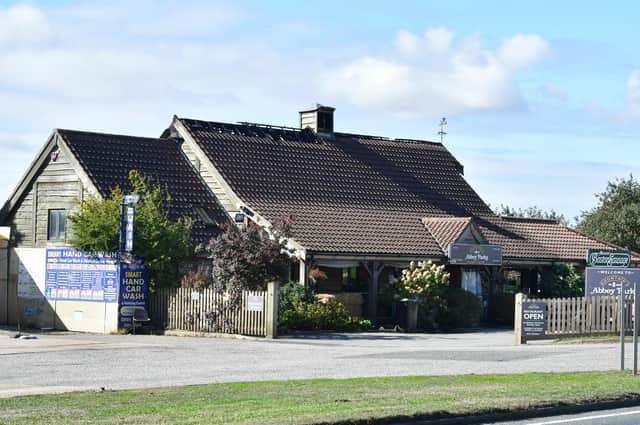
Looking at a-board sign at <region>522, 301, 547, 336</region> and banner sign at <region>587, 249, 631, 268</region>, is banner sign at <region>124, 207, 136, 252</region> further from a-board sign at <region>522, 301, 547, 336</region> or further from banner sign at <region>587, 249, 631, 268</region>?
banner sign at <region>587, 249, 631, 268</region>

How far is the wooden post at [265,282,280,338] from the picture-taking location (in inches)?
1179

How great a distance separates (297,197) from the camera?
40812mm

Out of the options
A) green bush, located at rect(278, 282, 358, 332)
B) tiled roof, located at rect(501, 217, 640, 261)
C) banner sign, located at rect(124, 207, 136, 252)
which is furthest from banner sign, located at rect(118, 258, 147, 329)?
tiled roof, located at rect(501, 217, 640, 261)

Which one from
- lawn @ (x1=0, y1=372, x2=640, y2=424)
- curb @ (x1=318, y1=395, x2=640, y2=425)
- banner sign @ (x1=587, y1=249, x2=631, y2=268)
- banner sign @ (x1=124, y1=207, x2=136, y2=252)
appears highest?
banner sign @ (x1=124, y1=207, x2=136, y2=252)

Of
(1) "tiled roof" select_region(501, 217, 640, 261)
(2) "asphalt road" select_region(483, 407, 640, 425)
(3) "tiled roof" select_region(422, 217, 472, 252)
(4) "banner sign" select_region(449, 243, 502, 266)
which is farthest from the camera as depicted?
(1) "tiled roof" select_region(501, 217, 640, 261)

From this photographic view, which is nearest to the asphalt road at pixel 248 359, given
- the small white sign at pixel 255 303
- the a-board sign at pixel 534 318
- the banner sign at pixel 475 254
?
the a-board sign at pixel 534 318

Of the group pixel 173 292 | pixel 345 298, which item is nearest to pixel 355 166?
pixel 345 298

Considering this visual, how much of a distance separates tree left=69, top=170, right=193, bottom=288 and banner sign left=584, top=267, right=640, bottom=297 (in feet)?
39.8

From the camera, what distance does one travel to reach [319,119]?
46.5m

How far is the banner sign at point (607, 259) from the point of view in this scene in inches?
1300

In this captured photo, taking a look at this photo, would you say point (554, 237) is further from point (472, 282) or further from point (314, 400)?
point (314, 400)

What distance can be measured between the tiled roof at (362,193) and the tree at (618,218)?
42.8 ft

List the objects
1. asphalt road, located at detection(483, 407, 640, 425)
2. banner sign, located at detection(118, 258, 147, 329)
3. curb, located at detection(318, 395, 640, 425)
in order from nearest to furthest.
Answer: curb, located at detection(318, 395, 640, 425), asphalt road, located at detection(483, 407, 640, 425), banner sign, located at detection(118, 258, 147, 329)

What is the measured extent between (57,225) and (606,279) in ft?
60.2
